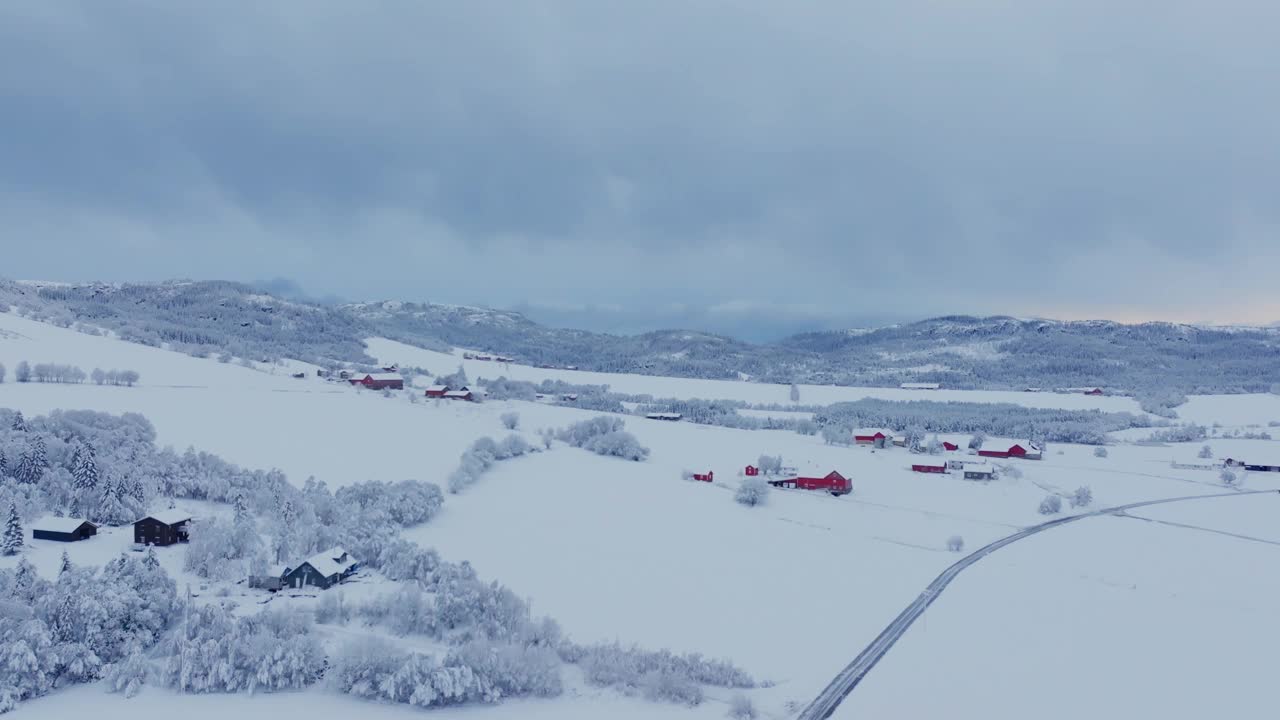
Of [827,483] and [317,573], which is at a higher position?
[827,483]

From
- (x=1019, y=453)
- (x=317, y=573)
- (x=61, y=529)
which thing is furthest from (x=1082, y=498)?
(x=61, y=529)

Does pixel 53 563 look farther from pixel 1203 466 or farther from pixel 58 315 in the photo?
pixel 58 315

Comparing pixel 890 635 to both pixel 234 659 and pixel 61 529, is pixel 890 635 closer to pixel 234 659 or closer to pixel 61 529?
pixel 234 659

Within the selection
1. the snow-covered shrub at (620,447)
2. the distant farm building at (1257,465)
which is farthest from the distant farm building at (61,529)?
the distant farm building at (1257,465)

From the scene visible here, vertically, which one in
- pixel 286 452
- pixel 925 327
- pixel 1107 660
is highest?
pixel 925 327

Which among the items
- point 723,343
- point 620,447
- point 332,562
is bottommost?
point 332,562

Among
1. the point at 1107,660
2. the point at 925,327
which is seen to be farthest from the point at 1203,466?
the point at 925,327
